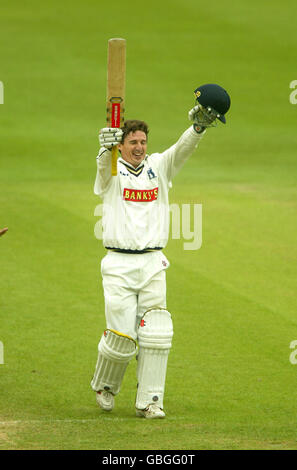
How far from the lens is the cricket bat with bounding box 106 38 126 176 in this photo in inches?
261

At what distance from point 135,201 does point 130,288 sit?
600 mm

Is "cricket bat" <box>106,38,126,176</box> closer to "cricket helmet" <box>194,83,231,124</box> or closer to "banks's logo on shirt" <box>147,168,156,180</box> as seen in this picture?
"banks's logo on shirt" <box>147,168,156,180</box>

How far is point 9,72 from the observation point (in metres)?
23.2

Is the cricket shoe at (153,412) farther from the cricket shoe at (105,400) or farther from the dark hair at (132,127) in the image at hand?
the dark hair at (132,127)

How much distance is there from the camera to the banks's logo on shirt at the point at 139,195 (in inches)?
271

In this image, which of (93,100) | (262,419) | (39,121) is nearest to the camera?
(262,419)

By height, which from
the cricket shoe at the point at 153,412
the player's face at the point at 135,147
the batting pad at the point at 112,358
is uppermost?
the player's face at the point at 135,147

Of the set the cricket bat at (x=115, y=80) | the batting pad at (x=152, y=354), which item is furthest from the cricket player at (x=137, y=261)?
the cricket bat at (x=115, y=80)

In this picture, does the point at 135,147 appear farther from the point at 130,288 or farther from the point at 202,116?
the point at 130,288

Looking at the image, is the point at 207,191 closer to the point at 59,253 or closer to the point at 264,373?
the point at 59,253

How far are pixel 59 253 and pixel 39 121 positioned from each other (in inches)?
362

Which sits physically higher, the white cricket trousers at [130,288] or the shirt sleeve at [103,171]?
the shirt sleeve at [103,171]

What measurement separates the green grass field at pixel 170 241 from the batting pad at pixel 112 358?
210 millimetres
